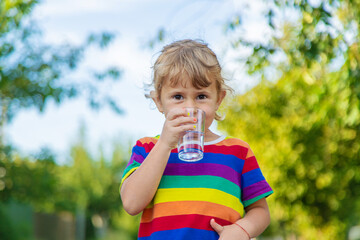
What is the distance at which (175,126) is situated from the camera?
5.63 feet

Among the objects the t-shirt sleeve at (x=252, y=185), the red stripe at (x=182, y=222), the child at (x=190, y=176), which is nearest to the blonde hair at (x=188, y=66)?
the child at (x=190, y=176)

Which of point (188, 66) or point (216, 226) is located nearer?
point (216, 226)

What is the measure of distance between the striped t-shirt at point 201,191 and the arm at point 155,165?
0.08m

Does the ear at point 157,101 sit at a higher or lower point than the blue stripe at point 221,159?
higher

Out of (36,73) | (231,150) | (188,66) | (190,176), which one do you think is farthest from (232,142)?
(36,73)

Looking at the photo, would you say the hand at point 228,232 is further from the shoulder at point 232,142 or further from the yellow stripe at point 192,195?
the shoulder at point 232,142

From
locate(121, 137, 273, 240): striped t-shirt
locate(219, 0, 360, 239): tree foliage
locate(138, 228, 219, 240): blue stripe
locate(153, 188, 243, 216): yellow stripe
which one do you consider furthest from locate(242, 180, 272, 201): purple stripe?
locate(219, 0, 360, 239): tree foliage

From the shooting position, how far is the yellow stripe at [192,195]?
1.75m

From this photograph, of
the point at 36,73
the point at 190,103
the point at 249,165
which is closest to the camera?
the point at 190,103

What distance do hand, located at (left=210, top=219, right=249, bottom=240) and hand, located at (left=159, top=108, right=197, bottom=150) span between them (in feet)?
1.09

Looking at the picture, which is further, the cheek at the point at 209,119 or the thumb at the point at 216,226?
the cheek at the point at 209,119

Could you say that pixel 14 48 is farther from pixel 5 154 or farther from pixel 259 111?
pixel 259 111

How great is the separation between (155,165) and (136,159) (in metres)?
0.19

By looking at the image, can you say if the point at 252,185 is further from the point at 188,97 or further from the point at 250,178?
the point at 188,97
